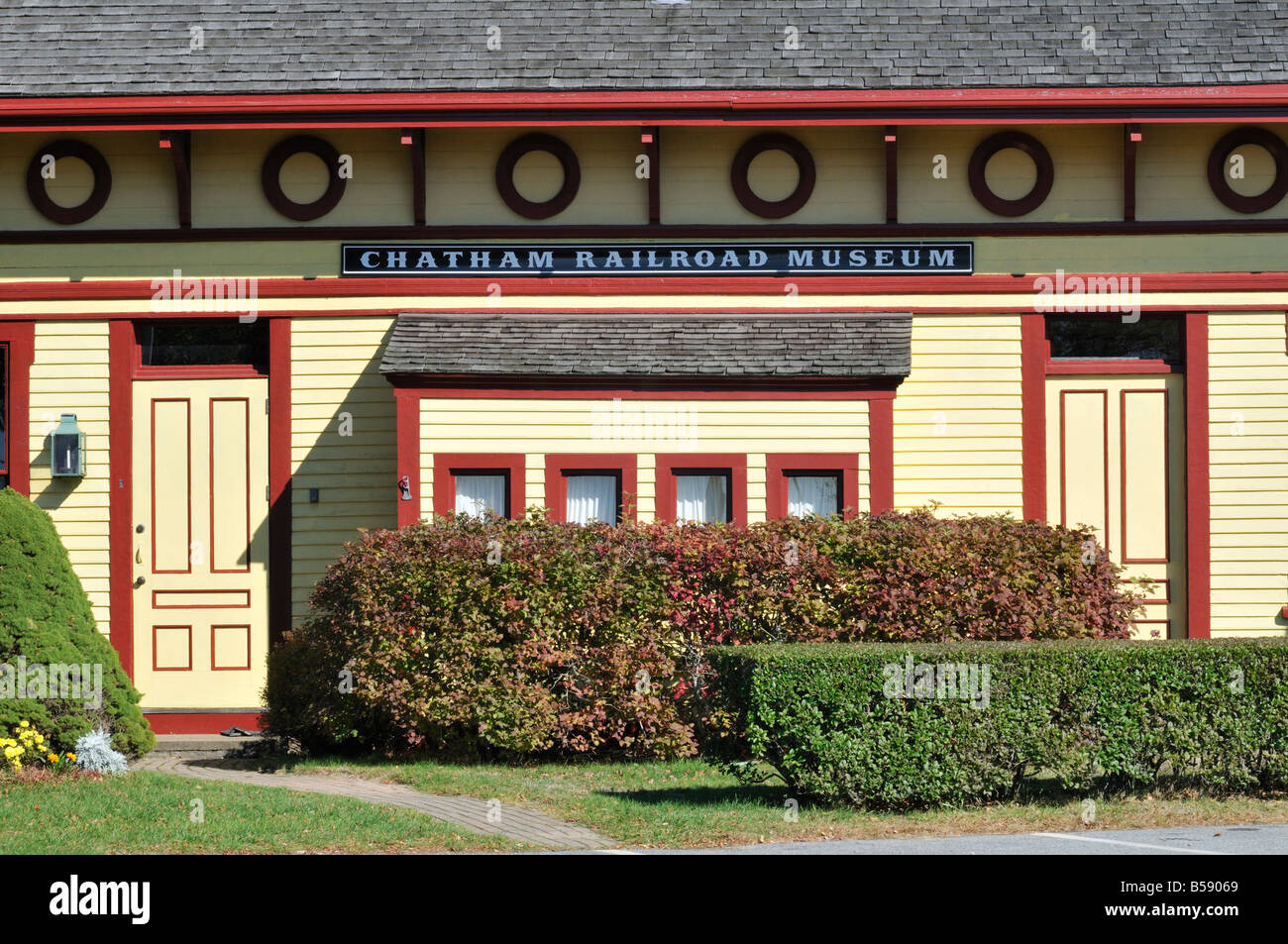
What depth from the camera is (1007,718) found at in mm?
9312

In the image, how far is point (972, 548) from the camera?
11.8 meters

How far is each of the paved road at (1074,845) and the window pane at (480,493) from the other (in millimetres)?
5588

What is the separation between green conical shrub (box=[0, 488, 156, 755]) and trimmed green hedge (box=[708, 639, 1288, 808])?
5166mm

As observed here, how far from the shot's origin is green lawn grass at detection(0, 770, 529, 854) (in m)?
8.37

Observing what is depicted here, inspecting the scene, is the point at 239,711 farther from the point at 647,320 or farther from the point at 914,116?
the point at 914,116

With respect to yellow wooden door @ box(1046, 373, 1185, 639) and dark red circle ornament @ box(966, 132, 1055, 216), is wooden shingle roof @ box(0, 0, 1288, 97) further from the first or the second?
yellow wooden door @ box(1046, 373, 1185, 639)

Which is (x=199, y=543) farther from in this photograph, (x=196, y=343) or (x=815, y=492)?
(x=815, y=492)

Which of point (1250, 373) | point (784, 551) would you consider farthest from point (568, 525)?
point (1250, 373)

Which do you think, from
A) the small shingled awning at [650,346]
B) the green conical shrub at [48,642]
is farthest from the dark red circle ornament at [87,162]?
the green conical shrub at [48,642]

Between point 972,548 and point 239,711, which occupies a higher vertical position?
point 972,548

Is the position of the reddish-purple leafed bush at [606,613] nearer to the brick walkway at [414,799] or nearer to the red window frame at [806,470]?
the brick walkway at [414,799]

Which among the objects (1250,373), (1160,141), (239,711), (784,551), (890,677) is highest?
(1160,141)

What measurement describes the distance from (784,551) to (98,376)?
7341 millimetres

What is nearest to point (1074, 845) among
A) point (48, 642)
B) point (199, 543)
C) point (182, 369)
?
point (48, 642)
